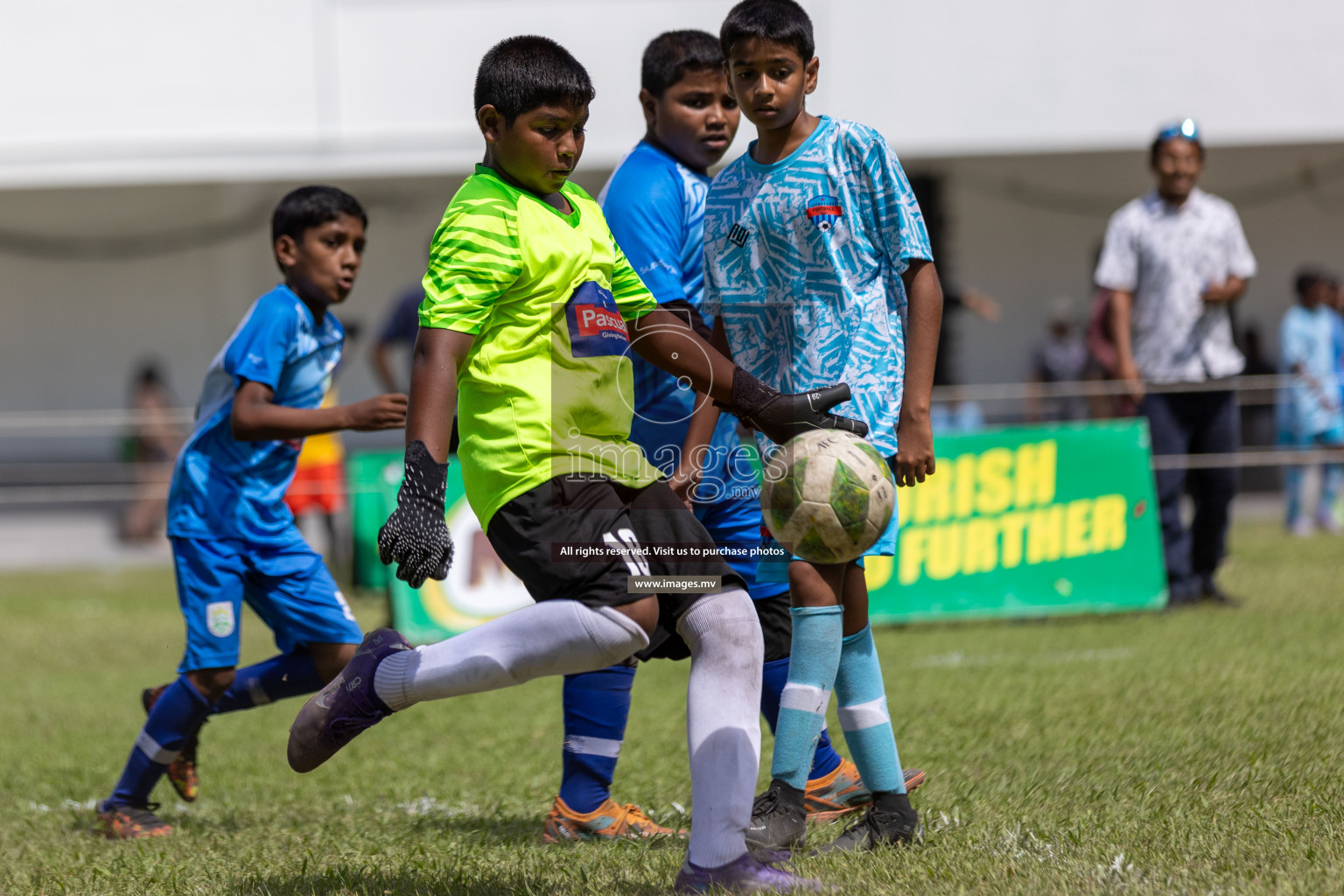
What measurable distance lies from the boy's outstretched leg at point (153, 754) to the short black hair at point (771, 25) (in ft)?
8.61

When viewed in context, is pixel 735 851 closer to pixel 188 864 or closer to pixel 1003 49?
pixel 188 864

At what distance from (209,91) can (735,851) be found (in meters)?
15.3

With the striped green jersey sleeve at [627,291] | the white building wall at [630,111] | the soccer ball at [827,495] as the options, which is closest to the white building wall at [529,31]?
the white building wall at [630,111]

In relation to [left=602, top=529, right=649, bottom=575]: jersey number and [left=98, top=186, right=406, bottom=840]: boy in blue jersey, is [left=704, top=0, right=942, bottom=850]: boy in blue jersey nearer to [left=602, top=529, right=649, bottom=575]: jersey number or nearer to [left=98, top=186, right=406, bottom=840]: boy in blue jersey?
[left=602, top=529, right=649, bottom=575]: jersey number

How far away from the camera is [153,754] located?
4.43m

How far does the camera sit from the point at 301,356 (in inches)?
176

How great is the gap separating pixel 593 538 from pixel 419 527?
0.36m

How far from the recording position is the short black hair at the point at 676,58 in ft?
14.0

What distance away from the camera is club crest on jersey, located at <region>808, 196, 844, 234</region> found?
3453 mm

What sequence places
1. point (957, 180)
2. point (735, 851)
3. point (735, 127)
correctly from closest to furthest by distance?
point (735, 851)
point (735, 127)
point (957, 180)

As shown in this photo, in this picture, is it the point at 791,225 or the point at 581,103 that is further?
the point at 791,225

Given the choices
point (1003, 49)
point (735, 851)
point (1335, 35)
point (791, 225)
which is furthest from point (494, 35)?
Answer: point (735, 851)

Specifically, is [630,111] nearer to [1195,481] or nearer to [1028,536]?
[1028,536]

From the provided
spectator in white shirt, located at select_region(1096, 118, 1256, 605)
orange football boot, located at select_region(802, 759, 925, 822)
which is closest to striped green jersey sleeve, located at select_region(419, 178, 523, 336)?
orange football boot, located at select_region(802, 759, 925, 822)
